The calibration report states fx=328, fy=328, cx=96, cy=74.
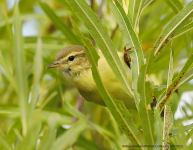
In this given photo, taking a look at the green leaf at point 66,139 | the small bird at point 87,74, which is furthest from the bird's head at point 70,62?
the green leaf at point 66,139

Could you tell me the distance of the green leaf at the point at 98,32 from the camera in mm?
1201

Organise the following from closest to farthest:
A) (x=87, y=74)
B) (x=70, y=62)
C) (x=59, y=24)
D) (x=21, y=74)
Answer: (x=21, y=74) → (x=87, y=74) → (x=70, y=62) → (x=59, y=24)

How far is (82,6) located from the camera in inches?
47.3

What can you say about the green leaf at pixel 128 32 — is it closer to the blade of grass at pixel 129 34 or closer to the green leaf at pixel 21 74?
the blade of grass at pixel 129 34

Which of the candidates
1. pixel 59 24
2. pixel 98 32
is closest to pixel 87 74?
pixel 59 24

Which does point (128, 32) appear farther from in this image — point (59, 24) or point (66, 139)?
point (59, 24)

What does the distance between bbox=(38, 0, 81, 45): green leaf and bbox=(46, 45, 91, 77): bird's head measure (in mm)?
147

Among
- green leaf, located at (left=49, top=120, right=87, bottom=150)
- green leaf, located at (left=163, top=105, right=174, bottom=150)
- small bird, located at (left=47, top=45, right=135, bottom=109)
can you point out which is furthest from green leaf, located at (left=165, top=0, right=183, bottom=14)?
green leaf, located at (left=49, top=120, right=87, bottom=150)

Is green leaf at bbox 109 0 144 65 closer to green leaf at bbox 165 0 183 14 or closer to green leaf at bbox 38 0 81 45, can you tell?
green leaf at bbox 165 0 183 14

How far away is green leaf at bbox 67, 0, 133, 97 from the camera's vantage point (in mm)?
1201

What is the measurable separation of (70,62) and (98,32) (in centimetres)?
119

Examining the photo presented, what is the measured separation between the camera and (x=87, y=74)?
88.4 inches

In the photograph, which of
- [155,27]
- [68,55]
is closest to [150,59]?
[68,55]

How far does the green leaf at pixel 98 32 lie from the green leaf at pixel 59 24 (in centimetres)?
129
